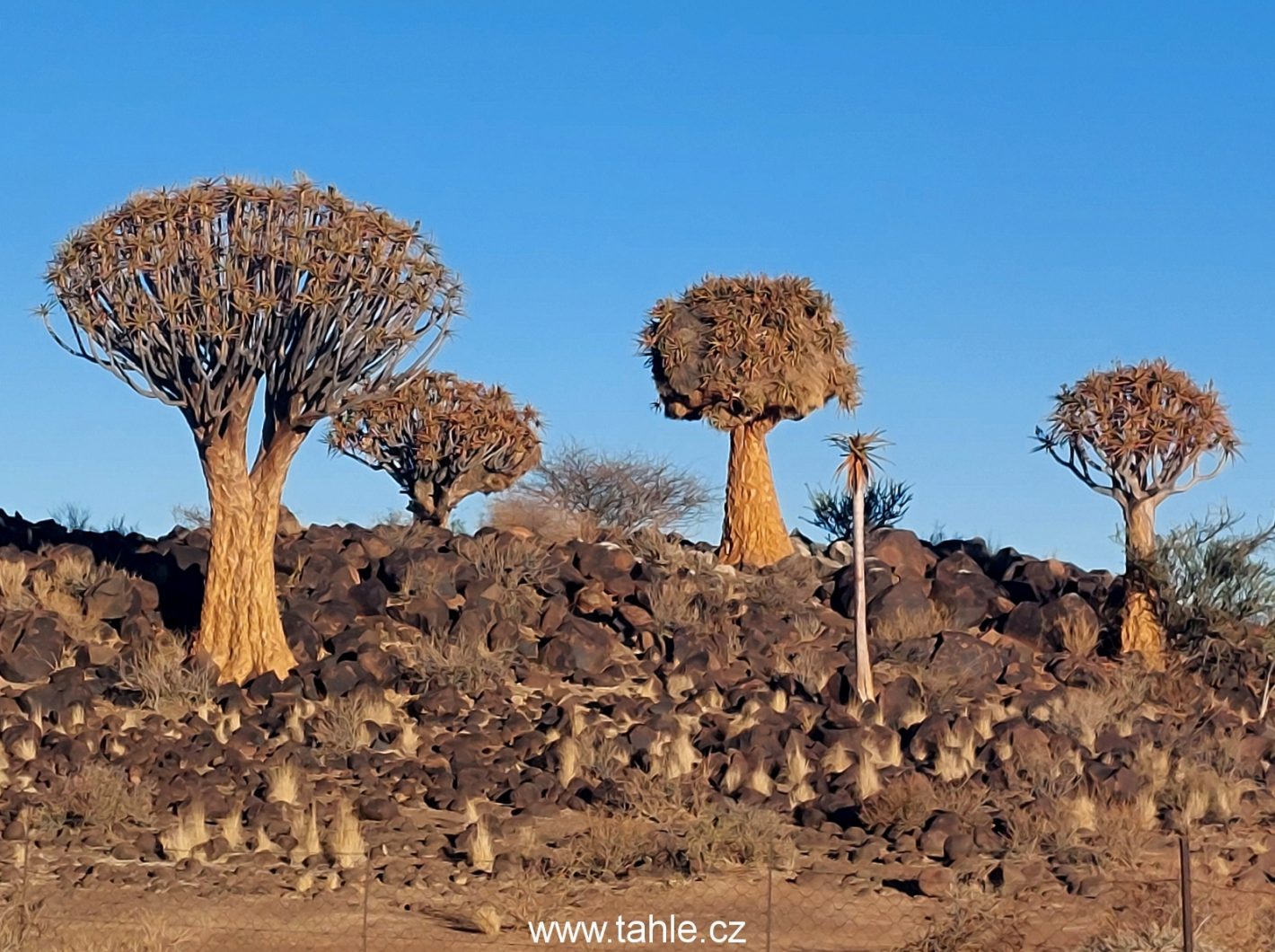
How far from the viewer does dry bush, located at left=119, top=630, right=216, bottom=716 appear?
63.9 feet

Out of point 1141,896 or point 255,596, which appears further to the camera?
point 255,596

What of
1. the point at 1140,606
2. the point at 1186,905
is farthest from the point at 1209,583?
the point at 1186,905

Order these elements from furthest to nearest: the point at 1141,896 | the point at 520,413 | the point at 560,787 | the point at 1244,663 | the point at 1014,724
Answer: the point at 520,413 < the point at 1244,663 < the point at 1014,724 < the point at 560,787 < the point at 1141,896

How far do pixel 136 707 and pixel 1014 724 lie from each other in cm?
948

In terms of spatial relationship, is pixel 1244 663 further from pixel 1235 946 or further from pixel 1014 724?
pixel 1235 946

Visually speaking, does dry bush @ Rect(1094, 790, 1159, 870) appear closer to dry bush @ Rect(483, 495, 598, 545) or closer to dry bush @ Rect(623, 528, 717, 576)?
dry bush @ Rect(623, 528, 717, 576)

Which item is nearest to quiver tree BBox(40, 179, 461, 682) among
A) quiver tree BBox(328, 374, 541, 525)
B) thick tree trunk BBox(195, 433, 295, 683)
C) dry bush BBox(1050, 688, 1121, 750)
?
thick tree trunk BBox(195, 433, 295, 683)

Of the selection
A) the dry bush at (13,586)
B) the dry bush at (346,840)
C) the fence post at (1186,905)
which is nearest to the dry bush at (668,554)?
the dry bush at (13,586)

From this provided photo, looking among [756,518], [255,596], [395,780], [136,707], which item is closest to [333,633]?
[255,596]

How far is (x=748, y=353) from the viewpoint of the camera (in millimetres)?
26797

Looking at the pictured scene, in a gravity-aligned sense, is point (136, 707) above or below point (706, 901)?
above

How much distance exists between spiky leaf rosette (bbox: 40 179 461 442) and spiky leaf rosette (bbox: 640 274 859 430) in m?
7.15

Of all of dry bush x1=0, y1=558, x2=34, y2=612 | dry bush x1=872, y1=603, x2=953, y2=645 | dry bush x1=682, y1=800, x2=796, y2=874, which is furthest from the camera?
dry bush x1=872, y1=603, x2=953, y2=645

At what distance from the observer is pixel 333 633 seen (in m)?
21.8
